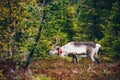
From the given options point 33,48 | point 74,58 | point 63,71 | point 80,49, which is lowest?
point 74,58

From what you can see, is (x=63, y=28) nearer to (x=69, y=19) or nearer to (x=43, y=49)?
(x=69, y=19)

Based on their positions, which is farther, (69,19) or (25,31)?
(69,19)

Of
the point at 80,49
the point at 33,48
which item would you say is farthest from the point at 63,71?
the point at 80,49

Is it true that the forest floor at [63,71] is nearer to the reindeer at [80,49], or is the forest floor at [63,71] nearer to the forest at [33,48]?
the forest at [33,48]

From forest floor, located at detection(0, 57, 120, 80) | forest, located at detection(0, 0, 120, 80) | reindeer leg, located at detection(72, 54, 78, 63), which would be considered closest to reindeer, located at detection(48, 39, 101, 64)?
reindeer leg, located at detection(72, 54, 78, 63)

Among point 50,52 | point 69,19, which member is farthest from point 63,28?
point 50,52

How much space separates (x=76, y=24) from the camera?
3438 cm

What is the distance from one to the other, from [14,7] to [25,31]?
142cm

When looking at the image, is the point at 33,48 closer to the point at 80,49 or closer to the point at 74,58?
the point at 80,49

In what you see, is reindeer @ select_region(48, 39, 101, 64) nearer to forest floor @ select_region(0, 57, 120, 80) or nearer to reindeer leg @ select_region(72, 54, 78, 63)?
reindeer leg @ select_region(72, 54, 78, 63)

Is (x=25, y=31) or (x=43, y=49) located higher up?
(x=25, y=31)

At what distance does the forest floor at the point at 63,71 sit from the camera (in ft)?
53.7

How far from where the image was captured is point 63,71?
1805 cm

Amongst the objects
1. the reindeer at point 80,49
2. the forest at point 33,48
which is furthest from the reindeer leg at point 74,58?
the forest at point 33,48
